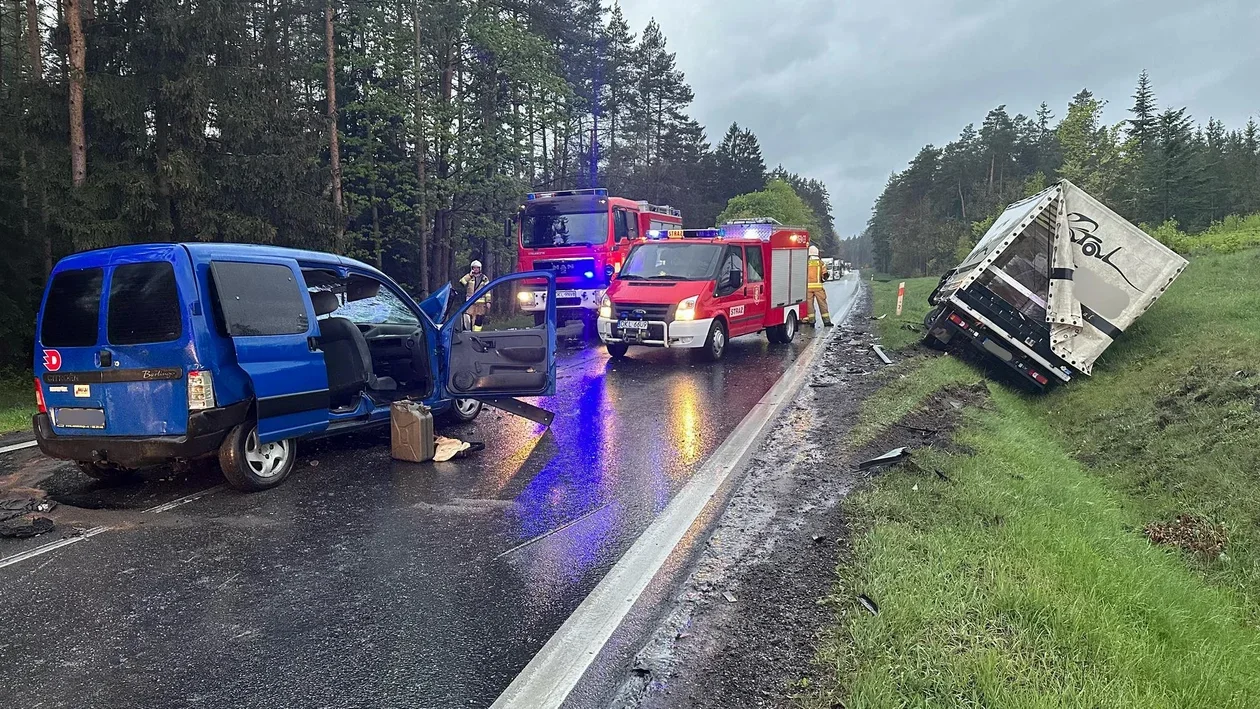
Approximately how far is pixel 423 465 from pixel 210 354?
6.29 feet

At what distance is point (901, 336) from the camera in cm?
1468

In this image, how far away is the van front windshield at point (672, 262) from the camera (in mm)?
12469

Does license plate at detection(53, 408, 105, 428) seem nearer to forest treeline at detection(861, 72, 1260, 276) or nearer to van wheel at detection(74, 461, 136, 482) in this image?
van wheel at detection(74, 461, 136, 482)

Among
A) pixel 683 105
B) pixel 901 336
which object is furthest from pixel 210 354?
pixel 683 105

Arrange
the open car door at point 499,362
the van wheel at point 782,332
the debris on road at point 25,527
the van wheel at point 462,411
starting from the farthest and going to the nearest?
1. the van wheel at point 782,332
2. the van wheel at point 462,411
3. the open car door at point 499,362
4. the debris on road at point 25,527

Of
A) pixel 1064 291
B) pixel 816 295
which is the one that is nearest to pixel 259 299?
pixel 1064 291

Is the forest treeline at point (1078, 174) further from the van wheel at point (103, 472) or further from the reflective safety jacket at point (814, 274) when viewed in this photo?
the van wheel at point (103, 472)

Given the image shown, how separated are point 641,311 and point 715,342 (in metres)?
1.46

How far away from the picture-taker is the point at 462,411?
25.8 feet

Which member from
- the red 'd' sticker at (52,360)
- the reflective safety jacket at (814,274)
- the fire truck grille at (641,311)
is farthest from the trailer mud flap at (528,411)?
the reflective safety jacket at (814,274)

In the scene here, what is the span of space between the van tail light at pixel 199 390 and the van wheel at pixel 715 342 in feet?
26.5

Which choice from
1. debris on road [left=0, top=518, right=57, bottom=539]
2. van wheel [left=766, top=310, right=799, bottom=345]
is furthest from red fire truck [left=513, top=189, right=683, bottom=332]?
debris on road [left=0, top=518, right=57, bottom=539]

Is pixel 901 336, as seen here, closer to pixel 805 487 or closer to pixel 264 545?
pixel 805 487

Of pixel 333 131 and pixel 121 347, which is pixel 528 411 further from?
pixel 333 131
